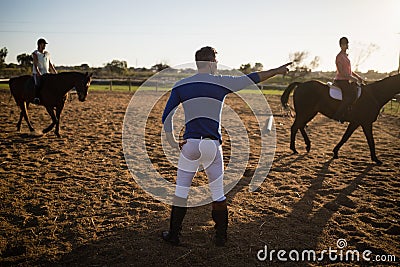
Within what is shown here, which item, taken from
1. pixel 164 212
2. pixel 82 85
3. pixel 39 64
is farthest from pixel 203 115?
pixel 39 64

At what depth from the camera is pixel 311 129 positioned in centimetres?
1152

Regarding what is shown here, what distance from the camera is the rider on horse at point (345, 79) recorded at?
687 centimetres

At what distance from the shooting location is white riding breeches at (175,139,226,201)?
3045 mm

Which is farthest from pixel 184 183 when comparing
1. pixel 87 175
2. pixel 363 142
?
pixel 363 142

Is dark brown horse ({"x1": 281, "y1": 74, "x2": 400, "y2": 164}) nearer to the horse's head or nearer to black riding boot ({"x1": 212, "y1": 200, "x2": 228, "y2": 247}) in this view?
black riding boot ({"x1": 212, "y1": 200, "x2": 228, "y2": 247})

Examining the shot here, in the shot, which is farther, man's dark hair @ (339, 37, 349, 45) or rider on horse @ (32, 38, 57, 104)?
rider on horse @ (32, 38, 57, 104)

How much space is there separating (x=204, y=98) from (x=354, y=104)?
5.48 meters

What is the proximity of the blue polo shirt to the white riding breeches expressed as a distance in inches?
3.5

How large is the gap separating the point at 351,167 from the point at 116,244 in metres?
5.28

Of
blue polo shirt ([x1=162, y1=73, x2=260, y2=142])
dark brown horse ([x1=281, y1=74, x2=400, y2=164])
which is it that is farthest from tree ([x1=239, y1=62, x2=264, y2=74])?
blue polo shirt ([x1=162, y1=73, x2=260, y2=142])

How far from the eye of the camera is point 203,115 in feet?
9.99

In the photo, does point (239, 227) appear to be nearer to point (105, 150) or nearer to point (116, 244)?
point (116, 244)

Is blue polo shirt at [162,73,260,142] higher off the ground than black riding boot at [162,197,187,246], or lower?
higher

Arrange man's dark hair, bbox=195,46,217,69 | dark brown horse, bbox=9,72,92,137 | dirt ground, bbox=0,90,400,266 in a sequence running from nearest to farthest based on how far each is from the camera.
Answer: man's dark hair, bbox=195,46,217,69
dirt ground, bbox=0,90,400,266
dark brown horse, bbox=9,72,92,137
